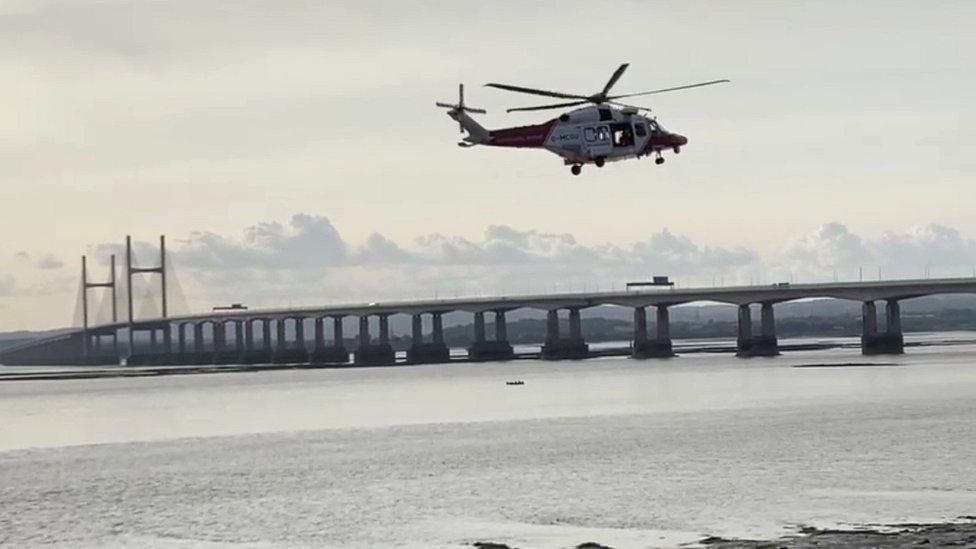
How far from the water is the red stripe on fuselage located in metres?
13.4

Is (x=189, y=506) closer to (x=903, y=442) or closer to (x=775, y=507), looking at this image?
(x=775, y=507)

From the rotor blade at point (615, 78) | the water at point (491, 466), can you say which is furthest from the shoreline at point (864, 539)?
the rotor blade at point (615, 78)

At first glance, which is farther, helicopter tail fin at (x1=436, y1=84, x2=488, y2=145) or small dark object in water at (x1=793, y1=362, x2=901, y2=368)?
small dark object in water at (x1=793, y1=362, x2=901, y2=368)

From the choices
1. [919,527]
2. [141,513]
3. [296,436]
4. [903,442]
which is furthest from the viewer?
[296,436]

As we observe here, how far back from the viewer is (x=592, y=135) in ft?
228

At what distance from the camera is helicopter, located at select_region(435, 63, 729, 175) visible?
69.4m

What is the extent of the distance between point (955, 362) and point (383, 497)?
13821 cm

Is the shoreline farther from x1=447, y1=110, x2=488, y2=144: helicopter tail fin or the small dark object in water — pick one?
the small dark object in water

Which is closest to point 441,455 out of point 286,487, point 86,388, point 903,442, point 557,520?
point 286,487

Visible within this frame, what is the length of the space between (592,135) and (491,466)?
1413 cm

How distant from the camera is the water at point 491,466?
49344 mm

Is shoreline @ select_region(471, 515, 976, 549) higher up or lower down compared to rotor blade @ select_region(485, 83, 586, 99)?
lower down

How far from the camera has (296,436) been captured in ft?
300

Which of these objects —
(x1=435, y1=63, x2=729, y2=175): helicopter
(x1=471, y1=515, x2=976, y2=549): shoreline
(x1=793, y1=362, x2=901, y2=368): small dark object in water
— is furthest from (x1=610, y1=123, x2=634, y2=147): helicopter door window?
(x1=793, y1=362, x2=901, y2=368): small dark object in water
